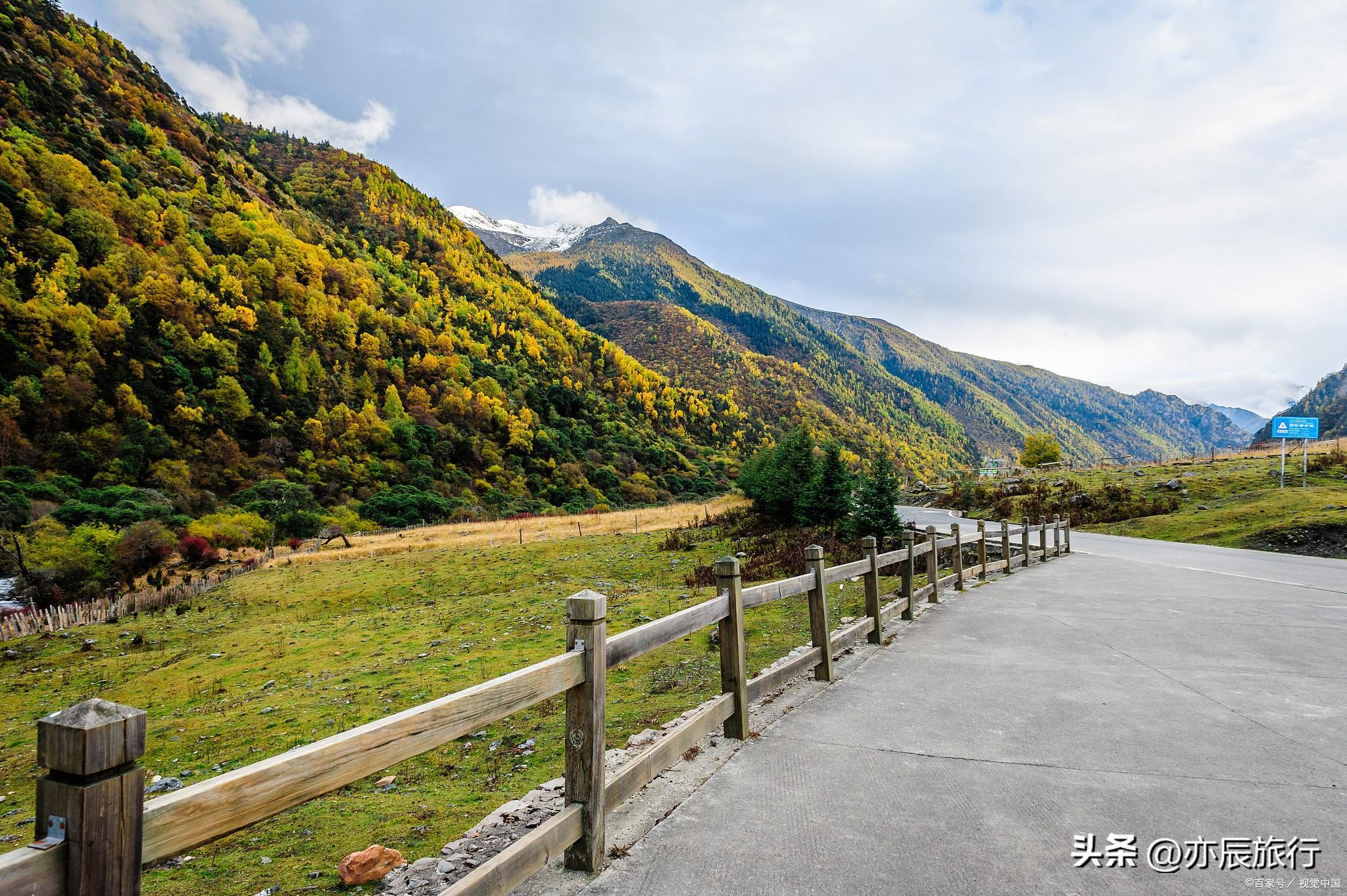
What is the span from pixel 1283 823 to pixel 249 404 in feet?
297

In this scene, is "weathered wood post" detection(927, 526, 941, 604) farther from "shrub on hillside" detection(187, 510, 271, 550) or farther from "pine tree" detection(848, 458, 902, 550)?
"shrub on hillside" detection(187, 510, 271, 550)

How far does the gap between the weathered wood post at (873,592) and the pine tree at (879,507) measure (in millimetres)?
10401

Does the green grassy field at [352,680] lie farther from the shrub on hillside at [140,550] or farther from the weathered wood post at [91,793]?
the shrub on hillside at [140,550]

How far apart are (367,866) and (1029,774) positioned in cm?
450

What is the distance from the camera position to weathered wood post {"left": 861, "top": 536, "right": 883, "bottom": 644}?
8.73 metres

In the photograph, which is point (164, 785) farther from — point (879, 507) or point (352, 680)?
point (879, 507)

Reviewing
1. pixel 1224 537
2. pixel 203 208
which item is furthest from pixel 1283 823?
pixel 203 208

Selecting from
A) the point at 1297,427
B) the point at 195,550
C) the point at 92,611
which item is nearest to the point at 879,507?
the point at 92,611

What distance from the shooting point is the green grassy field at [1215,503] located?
21484 millimetres

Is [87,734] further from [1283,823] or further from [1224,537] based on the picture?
[1224,537]

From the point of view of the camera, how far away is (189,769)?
7.14 m

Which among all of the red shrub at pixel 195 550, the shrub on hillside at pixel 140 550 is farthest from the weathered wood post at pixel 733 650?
the red shrub at pixel 195 550

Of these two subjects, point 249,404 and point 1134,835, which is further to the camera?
point 249,404

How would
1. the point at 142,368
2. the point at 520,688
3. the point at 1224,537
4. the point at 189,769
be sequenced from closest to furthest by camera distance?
1. the point at 520,688
2. the point at 189,769
3. the point at 1224,537
4. the point at 142,368
